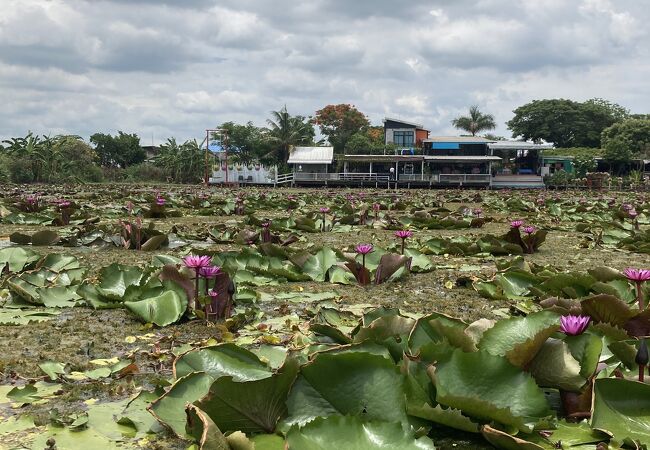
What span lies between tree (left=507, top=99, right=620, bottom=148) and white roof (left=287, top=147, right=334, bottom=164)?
79.2ft

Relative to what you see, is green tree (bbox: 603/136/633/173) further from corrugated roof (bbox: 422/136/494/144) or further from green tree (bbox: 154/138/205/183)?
green tree (bbox: 154/138/205/183)

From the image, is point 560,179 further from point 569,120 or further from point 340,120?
point 340,120

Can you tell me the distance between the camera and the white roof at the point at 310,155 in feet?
159

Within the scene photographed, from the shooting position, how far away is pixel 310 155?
49.3 metres

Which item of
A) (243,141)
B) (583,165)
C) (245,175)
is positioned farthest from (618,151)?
(243,141)

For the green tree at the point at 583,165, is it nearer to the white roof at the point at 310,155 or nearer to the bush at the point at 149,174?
the white roof at the point at 310,155

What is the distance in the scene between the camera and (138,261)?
580 cm

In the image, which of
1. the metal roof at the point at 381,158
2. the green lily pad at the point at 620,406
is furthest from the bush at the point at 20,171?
the green lily pad at the point at 620,406

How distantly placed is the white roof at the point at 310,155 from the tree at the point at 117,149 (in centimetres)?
Result: 2050

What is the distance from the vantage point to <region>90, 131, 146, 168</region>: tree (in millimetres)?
60875

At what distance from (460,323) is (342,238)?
559 centimetres

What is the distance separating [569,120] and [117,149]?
45.6 meters

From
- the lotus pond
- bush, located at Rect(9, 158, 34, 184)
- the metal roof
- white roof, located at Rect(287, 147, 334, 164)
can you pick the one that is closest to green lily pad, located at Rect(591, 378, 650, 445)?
the lotus pond

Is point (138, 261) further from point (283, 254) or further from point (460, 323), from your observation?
point (460, 323)
